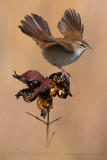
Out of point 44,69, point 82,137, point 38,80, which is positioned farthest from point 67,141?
point 38,80

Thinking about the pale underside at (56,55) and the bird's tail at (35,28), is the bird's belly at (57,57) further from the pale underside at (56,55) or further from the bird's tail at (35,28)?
the bird's tail at (35,28)

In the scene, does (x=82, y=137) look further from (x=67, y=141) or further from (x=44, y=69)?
(x=44, y=69)

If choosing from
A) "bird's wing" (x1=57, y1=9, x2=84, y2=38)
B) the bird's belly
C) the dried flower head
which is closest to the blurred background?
"bird's wing" (x1=57, y1=9, x2=84, y2=38)

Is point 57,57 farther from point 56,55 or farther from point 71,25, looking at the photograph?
point 71,25

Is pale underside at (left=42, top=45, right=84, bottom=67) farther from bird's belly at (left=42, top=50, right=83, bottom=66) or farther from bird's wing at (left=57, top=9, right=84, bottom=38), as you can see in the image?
bird's wing at (left=57, top=9, right=84, bottom=38)

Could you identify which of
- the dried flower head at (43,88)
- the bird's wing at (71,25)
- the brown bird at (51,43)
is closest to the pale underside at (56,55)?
the brown bird at (51,43)
